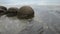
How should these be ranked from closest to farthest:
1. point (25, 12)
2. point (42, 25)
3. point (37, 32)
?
1. point (37, 32)
2. point (42, 25)
3. point (25, 12)

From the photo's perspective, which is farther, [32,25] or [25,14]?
[25,14]

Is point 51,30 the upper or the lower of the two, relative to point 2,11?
lower

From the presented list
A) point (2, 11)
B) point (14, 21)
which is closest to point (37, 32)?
point (14, 21)

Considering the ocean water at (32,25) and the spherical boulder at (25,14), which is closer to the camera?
the ocean water at (32,25)

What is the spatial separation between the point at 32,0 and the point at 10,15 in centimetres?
181

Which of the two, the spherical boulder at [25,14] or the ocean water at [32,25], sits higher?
the spherical boulder at [25,14]

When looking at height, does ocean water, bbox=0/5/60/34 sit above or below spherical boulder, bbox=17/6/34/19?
below

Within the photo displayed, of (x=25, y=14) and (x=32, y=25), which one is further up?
(x=25, y=14)

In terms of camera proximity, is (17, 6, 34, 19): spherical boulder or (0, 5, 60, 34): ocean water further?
(17, 6, 34, 19): spherical boulder

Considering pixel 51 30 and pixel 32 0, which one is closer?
pixel 51 30

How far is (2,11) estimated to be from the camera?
9.70 ft

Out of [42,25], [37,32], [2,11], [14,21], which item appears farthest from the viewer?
[2,11]

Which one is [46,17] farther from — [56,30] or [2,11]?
[2,11]

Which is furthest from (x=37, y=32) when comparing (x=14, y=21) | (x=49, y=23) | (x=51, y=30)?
(x=14, y=21)
